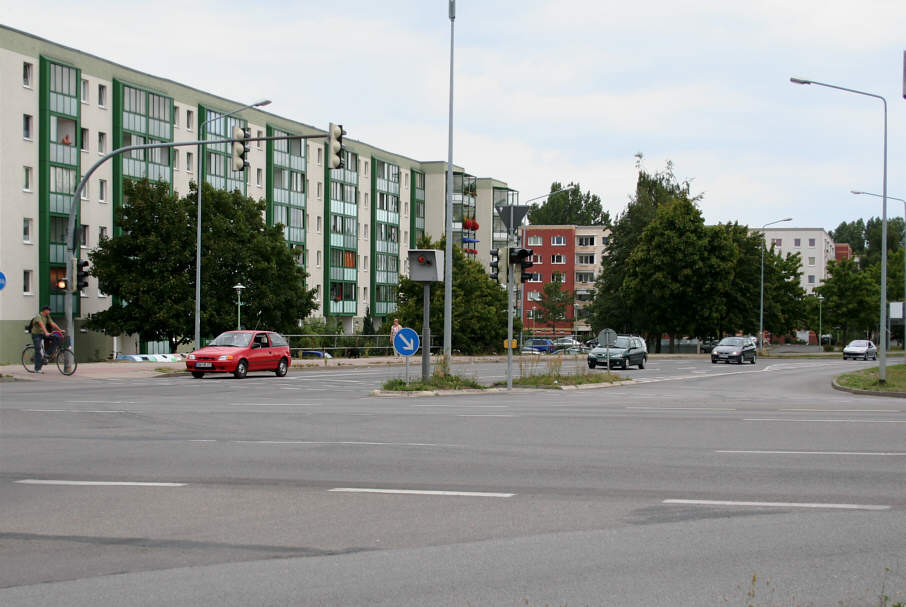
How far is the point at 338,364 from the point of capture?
143 ft

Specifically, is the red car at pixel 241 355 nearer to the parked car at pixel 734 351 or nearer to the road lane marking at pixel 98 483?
the road lane marking at pixel 98 483

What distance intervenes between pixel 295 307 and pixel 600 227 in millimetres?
76570

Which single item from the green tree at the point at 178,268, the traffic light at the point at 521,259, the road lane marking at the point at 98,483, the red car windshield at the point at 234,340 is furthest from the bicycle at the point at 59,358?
the green tree at the point at 178,268

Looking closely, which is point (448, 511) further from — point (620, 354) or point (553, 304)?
point (553, 304)

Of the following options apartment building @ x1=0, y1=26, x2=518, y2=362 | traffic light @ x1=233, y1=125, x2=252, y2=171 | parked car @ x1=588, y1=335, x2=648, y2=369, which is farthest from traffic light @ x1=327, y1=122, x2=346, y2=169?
parked car @ x1=588, y1=335, x2=648, y2=369

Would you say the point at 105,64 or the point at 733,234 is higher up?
the point at 105,64

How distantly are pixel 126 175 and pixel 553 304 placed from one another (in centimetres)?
6049

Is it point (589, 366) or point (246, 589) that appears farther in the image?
point (589, 366)

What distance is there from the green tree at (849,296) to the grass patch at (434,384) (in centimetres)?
9390

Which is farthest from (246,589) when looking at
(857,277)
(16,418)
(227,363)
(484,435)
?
(857,277)

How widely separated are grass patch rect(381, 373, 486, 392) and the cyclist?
1073cm

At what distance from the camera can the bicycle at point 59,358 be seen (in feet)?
96.6

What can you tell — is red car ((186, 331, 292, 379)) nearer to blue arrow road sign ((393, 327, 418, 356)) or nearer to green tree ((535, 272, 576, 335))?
blue arrow road sign ((393, 327, 418, 356))

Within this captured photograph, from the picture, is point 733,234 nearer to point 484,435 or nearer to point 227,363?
point 227,363
